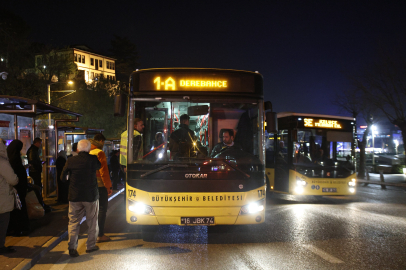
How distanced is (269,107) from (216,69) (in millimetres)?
1262

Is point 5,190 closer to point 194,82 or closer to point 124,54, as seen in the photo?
point 194,82

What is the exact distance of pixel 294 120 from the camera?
11.9m

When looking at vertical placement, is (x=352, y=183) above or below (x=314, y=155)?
below

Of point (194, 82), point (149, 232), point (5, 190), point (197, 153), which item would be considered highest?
point (194, 82)

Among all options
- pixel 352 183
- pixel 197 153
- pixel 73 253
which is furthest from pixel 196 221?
pixel 352 183

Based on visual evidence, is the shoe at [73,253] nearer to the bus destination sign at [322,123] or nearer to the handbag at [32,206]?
the handbag at [32,206]

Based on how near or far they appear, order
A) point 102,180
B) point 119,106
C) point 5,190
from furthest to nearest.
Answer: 1. point 102,180
2. point 119,106
3. point 5,190

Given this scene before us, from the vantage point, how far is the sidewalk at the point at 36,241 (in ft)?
17.1

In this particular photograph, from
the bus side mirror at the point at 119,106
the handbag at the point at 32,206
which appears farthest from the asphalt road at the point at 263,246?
the bus side mirror at the point at 119,106

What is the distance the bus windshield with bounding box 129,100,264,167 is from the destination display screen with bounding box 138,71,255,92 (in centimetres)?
27

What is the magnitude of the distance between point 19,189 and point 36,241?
1.11 m

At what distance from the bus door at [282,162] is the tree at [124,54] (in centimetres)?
6508

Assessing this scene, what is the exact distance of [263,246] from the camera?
625cm

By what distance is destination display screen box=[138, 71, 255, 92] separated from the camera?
21.0 feet
